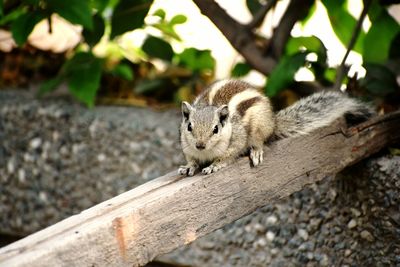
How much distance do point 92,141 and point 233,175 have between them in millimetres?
1751

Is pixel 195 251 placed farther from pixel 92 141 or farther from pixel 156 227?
pixel 156 227

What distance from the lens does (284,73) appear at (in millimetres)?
3193

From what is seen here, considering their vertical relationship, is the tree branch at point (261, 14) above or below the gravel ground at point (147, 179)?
above

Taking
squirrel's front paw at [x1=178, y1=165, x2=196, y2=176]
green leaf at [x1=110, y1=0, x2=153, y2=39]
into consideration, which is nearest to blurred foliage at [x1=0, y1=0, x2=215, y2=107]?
green leaf at [x1=110, y1=0, x2=153, y2=39]

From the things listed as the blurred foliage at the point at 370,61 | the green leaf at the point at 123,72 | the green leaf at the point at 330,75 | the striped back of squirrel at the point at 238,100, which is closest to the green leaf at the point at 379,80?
the blurred foliage at the point at 370,61

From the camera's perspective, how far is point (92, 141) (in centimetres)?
395

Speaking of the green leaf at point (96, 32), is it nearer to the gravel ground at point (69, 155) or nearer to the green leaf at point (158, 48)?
the green leaf at point (158, 48)

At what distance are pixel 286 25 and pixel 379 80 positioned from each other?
64 centimetres

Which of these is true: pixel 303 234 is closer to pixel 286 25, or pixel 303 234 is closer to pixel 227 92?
pixel 227 92

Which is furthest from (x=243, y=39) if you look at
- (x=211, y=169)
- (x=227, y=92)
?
(x=211, y=169)

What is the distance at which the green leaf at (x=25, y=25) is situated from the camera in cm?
311

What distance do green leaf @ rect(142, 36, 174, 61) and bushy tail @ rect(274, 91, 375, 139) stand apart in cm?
122

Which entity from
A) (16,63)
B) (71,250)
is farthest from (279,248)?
(16,63)

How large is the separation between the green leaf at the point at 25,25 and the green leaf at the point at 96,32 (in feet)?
1.60
